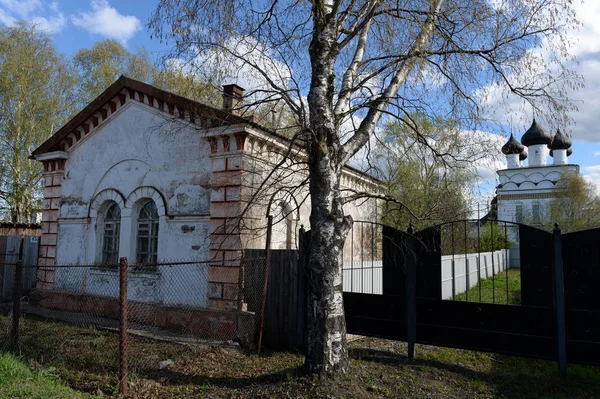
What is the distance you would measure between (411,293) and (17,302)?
21.1 feet

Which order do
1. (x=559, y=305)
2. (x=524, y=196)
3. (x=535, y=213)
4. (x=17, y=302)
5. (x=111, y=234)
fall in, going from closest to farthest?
(x=559, y=305), (x=17, y=302), (x=111, y=234), (x=535, y=213), (x=524, y=196)

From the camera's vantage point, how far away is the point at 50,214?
12711mm

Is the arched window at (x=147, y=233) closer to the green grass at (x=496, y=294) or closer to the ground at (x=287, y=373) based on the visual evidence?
the ground at (x=287, y=373)

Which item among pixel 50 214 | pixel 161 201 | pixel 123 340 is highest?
pixel 161 201

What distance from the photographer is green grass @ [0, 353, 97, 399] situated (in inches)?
213

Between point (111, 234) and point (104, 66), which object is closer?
point (111, 234)

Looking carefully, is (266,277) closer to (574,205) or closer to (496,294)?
(496,294)

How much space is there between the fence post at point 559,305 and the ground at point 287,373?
1.10ft

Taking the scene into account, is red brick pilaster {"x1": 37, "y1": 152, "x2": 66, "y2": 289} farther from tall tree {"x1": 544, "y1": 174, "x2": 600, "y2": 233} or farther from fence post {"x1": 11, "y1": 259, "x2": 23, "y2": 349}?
tall tree {"x1": 544, "y1": 174, "x2": 600, "y2": 233}

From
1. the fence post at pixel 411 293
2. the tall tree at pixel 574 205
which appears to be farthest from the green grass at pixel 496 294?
the tall tree at pixel 574 205

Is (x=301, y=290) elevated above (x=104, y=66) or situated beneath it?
situated beneath

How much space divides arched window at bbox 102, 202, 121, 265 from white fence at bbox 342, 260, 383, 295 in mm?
5892

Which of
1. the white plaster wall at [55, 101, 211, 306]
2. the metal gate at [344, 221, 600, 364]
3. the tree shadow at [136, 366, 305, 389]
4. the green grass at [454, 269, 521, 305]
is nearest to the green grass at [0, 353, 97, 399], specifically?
the tree shadow at [136, 366, 305, 389]

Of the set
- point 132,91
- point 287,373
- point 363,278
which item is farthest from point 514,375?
point 132,91
